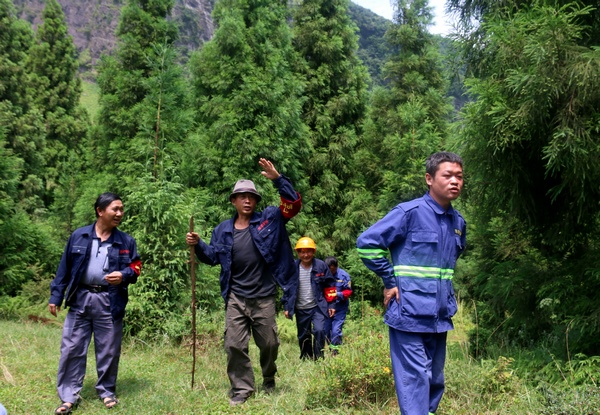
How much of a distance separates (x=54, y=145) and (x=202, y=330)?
1981 cm

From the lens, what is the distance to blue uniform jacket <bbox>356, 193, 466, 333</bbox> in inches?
129

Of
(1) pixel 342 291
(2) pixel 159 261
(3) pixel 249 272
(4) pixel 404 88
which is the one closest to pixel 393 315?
(3) pixel 249 272

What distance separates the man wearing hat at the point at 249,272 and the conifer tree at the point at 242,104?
24.3 feet

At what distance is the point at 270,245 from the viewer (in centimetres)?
498

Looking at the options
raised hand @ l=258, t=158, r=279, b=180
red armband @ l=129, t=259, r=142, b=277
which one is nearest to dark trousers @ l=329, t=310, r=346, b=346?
red armband @ l=129, t=259, r=142, b=277

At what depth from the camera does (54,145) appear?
79.5ft

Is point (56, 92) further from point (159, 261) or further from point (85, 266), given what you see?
point (85, 266)

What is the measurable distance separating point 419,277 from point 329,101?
1368cm

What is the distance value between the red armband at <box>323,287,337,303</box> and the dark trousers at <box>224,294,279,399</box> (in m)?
2.61

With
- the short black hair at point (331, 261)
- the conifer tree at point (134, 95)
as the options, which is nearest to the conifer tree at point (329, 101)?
the conifer tree at point (134, 95)

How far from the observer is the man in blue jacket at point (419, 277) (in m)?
3.26

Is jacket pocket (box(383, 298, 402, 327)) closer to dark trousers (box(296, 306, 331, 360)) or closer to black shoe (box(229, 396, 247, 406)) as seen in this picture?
black shoe (box(229, 396, 247, 406))

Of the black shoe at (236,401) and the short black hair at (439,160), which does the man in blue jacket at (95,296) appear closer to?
the black shoe at (236,401)

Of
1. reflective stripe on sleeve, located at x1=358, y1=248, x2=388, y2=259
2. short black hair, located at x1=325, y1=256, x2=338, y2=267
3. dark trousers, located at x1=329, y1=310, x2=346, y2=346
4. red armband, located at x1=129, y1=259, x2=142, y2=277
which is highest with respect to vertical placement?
reflective stripe on sleeve, located at x1=358, y1=248, x2=388, y2=259
